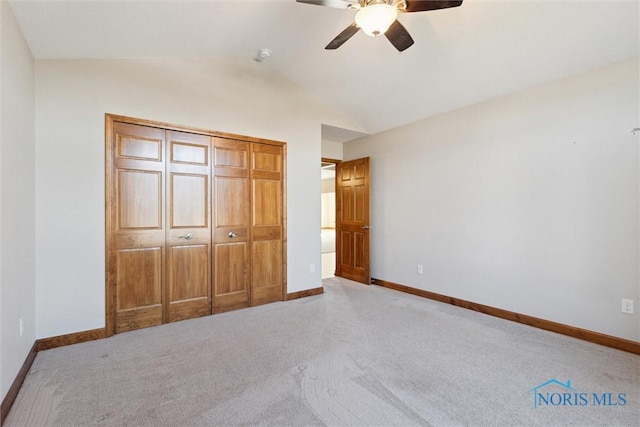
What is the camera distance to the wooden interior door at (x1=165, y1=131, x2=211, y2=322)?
329cm

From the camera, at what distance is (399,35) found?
7.40 ft

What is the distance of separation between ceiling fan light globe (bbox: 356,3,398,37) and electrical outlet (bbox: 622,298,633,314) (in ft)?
9.95

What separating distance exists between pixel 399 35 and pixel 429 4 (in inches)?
13.3

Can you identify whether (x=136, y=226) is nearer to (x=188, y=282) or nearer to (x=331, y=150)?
(x=188, y=282)

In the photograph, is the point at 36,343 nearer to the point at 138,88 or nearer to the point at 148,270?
the point at 148,270

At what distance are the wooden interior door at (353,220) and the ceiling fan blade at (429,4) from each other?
306 centimetres

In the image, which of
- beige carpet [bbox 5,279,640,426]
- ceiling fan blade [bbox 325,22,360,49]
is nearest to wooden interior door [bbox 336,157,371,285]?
beige carpet [bbox 5,279,640,426]

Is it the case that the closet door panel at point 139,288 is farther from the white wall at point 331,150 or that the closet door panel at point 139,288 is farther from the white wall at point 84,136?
the white wall at point 331,150

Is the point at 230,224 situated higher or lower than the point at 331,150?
lower

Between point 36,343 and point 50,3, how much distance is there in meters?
2.60

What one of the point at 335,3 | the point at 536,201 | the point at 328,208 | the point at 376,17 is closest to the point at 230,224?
the point at 335,3

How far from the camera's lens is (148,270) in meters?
3.15

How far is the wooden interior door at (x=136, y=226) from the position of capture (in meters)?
2.95

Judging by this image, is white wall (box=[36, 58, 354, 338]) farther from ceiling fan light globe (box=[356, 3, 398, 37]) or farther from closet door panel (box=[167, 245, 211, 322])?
ceiling fan light globe (box=[356, 3, 398, 37])
